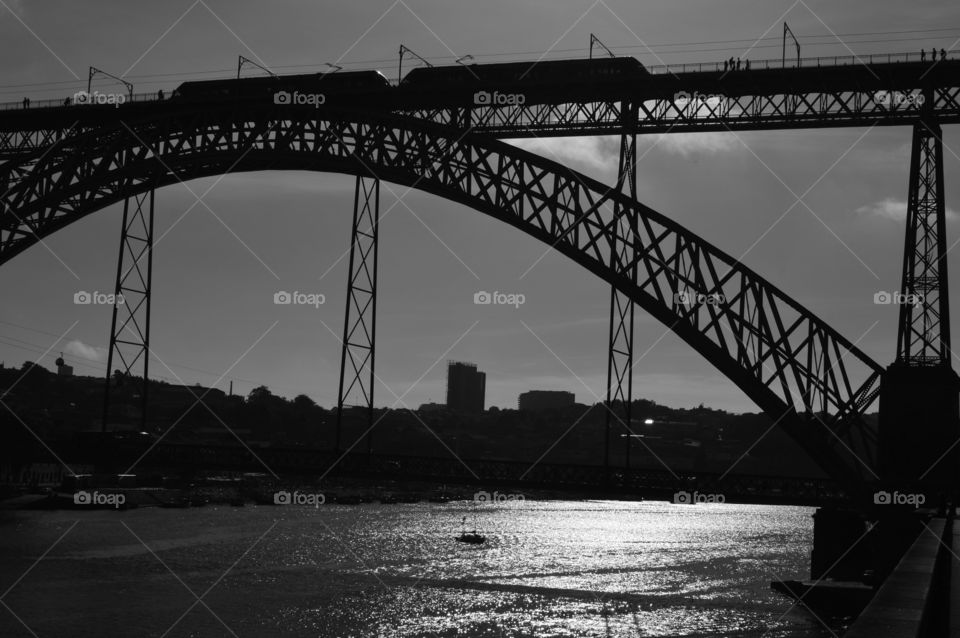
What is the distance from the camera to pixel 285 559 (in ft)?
210

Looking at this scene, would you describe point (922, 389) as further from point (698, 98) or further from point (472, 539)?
point (472, 539)

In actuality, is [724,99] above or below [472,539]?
above

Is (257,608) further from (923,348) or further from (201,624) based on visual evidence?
(923,348)

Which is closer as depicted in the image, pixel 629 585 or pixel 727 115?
pixel 727 115

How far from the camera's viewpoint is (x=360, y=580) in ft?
184

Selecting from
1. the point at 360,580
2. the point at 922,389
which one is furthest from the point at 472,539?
the point at 922,389

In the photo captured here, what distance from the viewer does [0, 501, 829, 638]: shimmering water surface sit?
4275 cm

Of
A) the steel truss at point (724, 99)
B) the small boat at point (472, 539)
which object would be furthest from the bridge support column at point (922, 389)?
the small boat at point (472, 539)

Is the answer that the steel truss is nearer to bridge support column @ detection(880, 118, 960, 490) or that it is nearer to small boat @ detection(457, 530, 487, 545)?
bridge support column @ detection(880, 118, 960, 490)

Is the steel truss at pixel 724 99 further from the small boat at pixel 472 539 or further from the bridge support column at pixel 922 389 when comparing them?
the small boat at pixel 472 539

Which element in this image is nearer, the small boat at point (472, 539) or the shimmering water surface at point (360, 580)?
the shimmering water surface at point (360, 580)

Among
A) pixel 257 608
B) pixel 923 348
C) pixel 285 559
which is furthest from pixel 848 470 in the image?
pixel 285 559

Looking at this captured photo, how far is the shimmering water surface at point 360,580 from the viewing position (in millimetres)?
42750

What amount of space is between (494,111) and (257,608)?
83.6 feet
